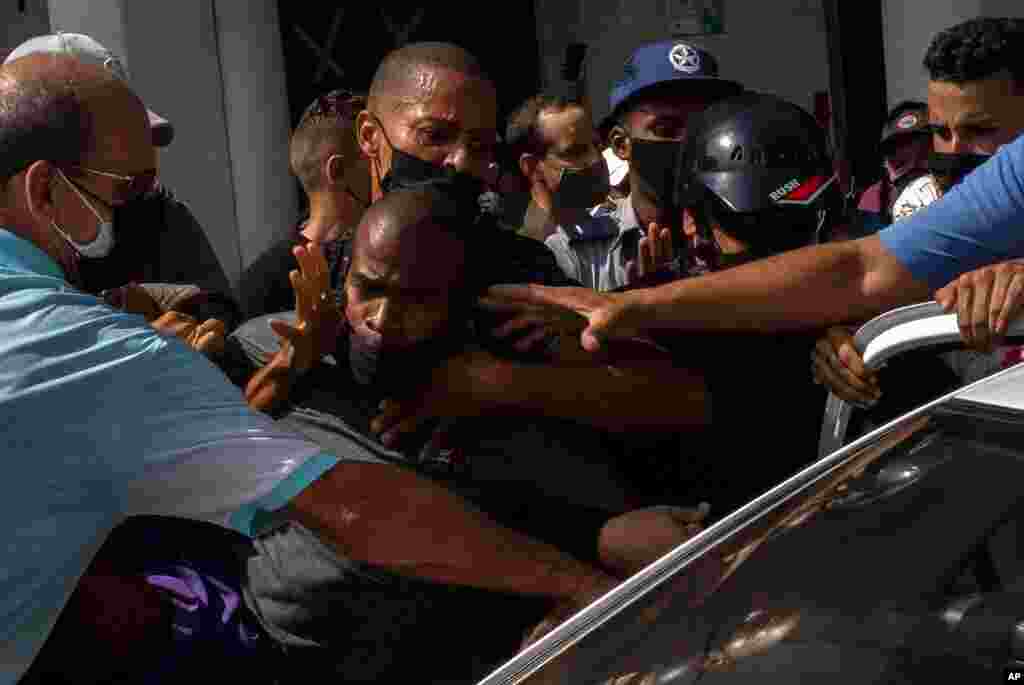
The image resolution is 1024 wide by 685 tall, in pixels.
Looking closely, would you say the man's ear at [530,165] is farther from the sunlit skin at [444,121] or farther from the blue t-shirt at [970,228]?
the blue t-shirt at [970,228]

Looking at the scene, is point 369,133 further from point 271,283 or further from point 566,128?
point 566,128

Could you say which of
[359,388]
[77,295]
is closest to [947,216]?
[359,388]

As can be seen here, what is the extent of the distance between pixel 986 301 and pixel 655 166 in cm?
175

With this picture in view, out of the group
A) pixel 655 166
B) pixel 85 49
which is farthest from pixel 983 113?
pixel 85 49

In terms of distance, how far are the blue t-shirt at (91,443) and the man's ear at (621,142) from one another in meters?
2.23

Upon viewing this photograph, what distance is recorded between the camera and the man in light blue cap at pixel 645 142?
12.5ft

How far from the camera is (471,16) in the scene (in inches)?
359

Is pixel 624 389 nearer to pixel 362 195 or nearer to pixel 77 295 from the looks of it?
pixel 77 295

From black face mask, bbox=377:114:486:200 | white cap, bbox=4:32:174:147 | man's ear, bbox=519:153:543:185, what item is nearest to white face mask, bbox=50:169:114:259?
black face mask, bbox=377:114:486:200

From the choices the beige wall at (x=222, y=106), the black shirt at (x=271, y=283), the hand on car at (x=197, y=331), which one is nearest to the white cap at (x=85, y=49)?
the black shirt at (x=271, y=283)

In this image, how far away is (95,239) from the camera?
2141 mm

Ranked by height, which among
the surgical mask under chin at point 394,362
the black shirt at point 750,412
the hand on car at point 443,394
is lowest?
the black shirt at point 750,412

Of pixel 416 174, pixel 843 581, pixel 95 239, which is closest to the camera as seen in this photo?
pixel 843 581

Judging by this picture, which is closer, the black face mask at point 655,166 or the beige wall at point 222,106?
the black face mask at point 655,166
